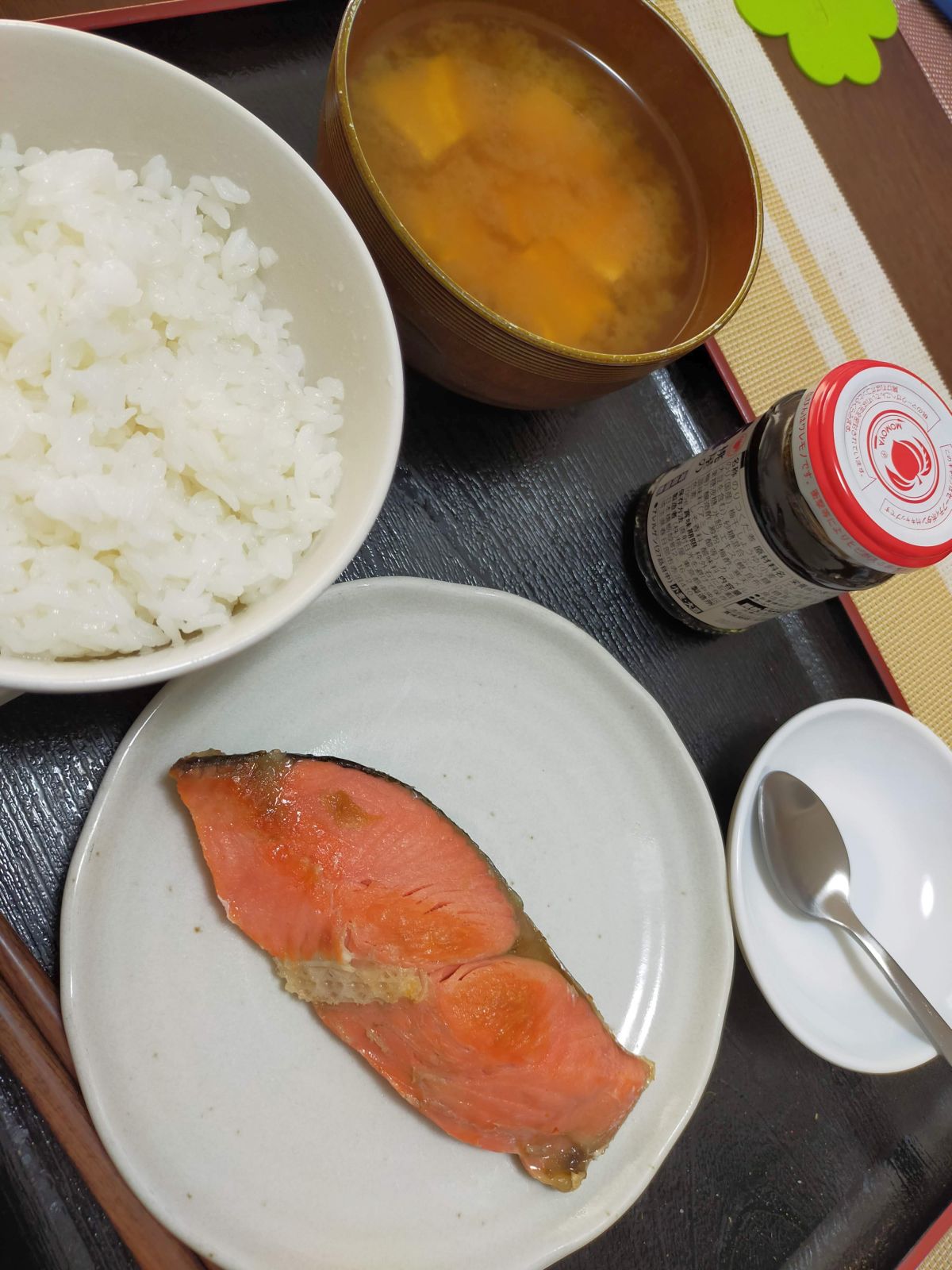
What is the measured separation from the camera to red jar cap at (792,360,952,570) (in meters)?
0.97

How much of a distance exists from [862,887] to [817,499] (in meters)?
0.71

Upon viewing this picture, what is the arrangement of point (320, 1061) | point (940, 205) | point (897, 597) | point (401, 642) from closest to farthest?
point (320, 1061) < point (401, 642) < point (897, 597) < point (940, 205)

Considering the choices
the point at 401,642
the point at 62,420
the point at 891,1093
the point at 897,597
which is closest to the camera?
the point at 62,420

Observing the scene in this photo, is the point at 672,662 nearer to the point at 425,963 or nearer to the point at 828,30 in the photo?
the point at 425,963

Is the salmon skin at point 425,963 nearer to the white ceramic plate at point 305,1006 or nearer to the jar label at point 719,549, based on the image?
the white ceramic plate at point 305,1006

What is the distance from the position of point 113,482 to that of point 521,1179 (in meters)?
0.97

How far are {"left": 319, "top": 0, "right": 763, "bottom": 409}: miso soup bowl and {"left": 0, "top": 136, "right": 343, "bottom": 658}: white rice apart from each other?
0.46ft

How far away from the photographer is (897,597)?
1495mm

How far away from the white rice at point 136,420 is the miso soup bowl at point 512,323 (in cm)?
14

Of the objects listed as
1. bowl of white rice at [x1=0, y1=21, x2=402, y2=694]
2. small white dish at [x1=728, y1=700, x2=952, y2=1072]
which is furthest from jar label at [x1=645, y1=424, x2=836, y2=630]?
bowl of white rice at [x1=0, y1=21, x2=402, y2=694]

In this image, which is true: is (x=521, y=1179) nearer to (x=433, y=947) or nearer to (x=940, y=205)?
(x=433, y=947)

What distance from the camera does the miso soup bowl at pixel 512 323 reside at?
0.94 m

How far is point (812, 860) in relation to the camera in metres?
1.28

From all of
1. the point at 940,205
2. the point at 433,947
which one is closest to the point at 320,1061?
the point at 433,947
